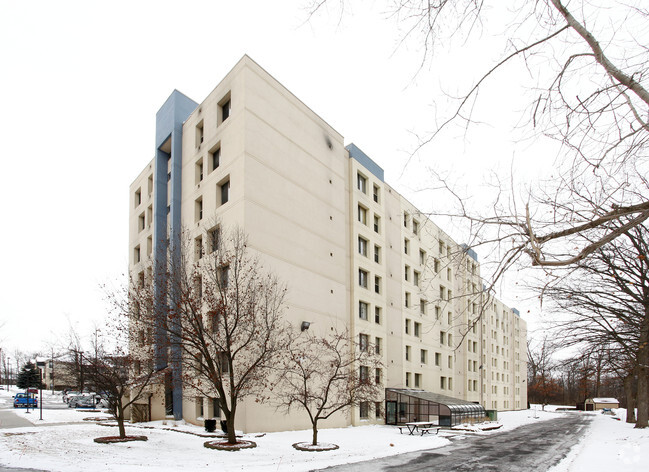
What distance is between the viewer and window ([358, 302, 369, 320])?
1411 inches

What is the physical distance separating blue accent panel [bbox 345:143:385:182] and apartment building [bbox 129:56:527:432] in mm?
178

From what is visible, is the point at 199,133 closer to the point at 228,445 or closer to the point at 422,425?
the point at 228,445

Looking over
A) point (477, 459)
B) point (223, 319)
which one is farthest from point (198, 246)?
point (477, 459)

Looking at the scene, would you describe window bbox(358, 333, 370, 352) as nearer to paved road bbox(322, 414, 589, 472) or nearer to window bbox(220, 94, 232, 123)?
paved road bbox(322, 414, 589, 472)

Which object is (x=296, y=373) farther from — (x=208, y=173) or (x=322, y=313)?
(x=208, y=173)

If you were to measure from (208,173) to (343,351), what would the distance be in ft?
50.5

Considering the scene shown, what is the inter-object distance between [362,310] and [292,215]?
1105 centimetres

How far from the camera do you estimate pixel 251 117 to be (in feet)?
91.7

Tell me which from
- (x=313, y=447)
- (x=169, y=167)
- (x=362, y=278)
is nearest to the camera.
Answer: (x=313, y=447)

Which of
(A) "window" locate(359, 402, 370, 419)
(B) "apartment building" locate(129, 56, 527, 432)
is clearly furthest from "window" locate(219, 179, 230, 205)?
(A) "window" locate(359, 402, 370, 419)

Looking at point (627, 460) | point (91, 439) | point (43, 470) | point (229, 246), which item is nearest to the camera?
point (43, 470)

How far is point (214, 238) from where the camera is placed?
26.0 meters

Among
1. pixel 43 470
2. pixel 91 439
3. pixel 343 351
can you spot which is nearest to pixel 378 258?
pixel 343 351

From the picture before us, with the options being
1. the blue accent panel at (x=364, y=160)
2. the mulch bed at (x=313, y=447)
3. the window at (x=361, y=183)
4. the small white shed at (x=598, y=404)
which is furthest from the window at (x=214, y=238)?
the small white shed at (x=598, y=404)
